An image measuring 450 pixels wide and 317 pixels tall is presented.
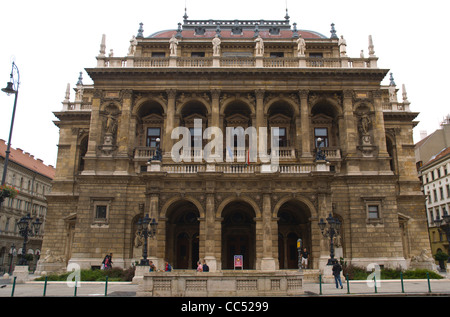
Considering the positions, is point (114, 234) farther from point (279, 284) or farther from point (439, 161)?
point (439, 161)

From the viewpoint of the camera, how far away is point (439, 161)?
5750cm

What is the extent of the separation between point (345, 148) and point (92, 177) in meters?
22.0

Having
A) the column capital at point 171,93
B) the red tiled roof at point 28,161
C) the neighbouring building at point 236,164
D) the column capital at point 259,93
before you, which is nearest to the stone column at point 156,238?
the neighbouring building at point 236,164

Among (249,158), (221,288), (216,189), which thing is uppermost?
(249,158)

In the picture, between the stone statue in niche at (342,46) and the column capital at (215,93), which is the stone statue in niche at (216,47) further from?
the stone statue in niche at (342,46)

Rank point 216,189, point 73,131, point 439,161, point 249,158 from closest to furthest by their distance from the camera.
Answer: point 216,189 → point 249,158 → point 73,131 → point 439,161

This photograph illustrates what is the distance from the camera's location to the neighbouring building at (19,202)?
54.7 m

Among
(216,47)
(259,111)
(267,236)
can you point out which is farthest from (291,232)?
(216,47)

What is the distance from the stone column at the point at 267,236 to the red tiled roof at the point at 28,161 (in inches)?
1651

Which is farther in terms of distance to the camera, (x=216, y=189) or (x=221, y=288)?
(x=216, y=189)

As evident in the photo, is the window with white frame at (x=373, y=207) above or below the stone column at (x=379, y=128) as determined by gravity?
below

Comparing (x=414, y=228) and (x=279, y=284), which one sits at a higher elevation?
(x=414, y=228)

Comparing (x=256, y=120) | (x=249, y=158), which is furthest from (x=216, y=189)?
(x=256, y=120)

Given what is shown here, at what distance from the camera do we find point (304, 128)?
35.1m
